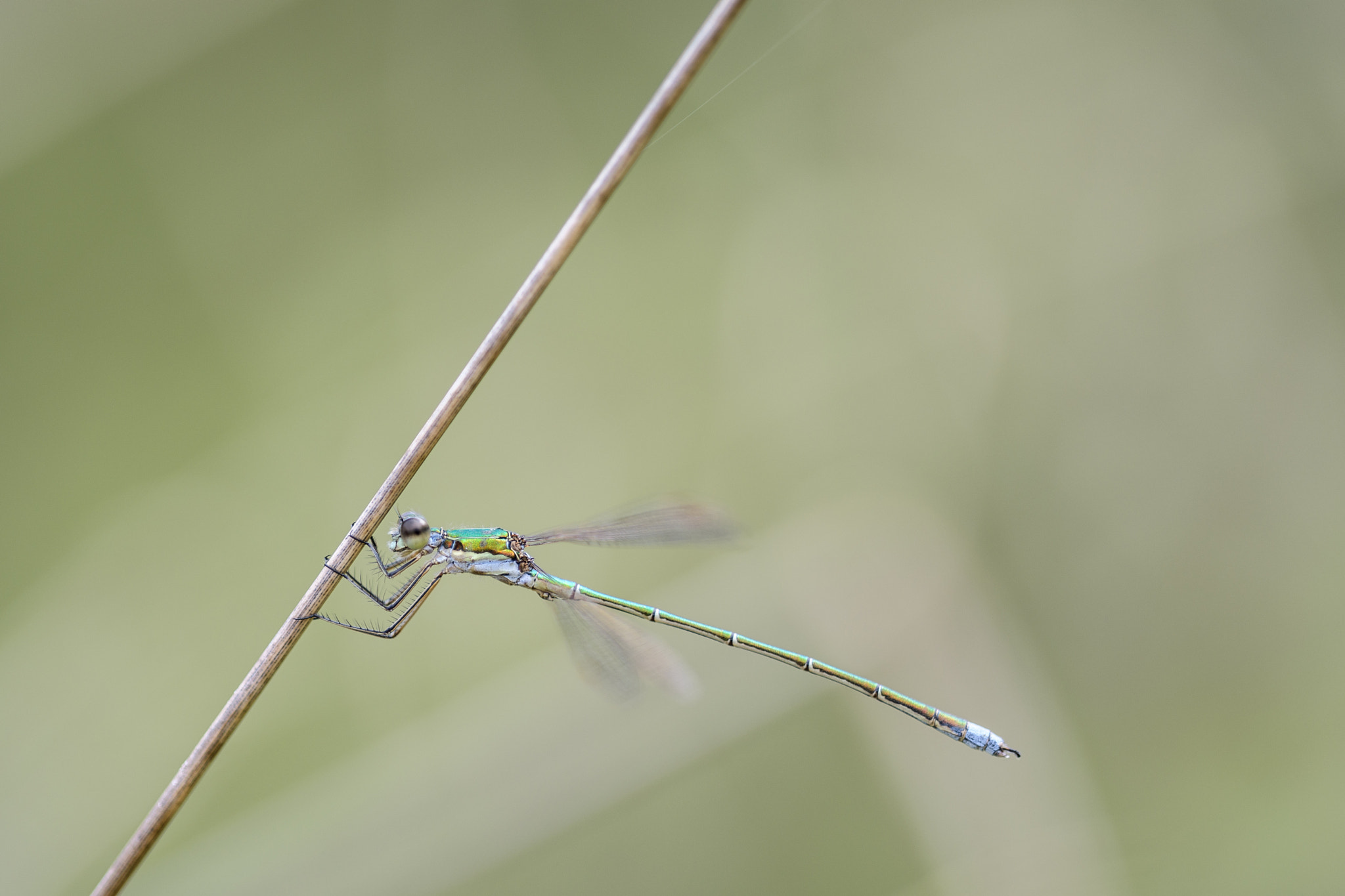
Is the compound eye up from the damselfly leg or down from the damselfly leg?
up

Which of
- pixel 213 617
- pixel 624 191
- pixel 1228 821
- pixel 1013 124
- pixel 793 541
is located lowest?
pixel 1228 821

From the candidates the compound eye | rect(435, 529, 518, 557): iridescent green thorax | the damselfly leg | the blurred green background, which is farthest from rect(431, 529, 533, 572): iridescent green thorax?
the blurred green background

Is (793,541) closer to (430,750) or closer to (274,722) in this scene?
(430,750)

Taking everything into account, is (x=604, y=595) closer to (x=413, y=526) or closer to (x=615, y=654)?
(x=615, y=654)

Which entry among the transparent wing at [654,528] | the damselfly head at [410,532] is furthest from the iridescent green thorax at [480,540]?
the damselfly head at [410,532]

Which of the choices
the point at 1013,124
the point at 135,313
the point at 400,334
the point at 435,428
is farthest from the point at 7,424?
the point at 1013,124

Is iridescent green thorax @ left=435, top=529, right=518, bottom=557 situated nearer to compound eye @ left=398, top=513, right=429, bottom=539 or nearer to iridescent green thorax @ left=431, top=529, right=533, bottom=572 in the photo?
iridescent green thorax @ left=431, top=529, right=533, bottom=572

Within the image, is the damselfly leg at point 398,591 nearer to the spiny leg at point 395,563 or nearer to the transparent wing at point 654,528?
the spiny leg at point 395,563
